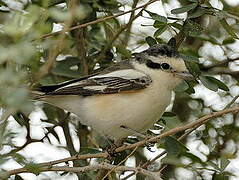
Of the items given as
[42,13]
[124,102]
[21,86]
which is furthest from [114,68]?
[21,86]

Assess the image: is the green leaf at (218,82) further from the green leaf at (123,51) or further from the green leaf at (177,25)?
the green leaf at (123,51)

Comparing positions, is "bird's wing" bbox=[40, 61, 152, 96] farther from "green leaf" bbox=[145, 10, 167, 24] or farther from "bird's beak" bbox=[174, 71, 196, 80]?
"green leaf" bbox=[145, 10, 167, 24]

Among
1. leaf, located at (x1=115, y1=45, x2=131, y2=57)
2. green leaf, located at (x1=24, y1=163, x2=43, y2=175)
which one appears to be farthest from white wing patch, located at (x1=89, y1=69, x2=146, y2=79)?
green leaf, located at (x1=24, y1=163, x2=43, y2=175)

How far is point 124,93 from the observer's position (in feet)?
9.62

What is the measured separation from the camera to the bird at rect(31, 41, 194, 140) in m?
2.88

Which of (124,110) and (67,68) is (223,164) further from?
(67,68)

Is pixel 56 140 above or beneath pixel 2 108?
beneath

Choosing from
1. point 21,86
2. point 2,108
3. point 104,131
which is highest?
point 21,86

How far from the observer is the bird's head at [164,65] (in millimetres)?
2865

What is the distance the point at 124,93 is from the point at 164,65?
9.4 inches

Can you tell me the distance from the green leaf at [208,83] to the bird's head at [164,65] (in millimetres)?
59

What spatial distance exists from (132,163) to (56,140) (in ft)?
1.64

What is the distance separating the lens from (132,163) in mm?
3562

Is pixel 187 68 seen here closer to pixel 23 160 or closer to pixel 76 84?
pixel 76 84
